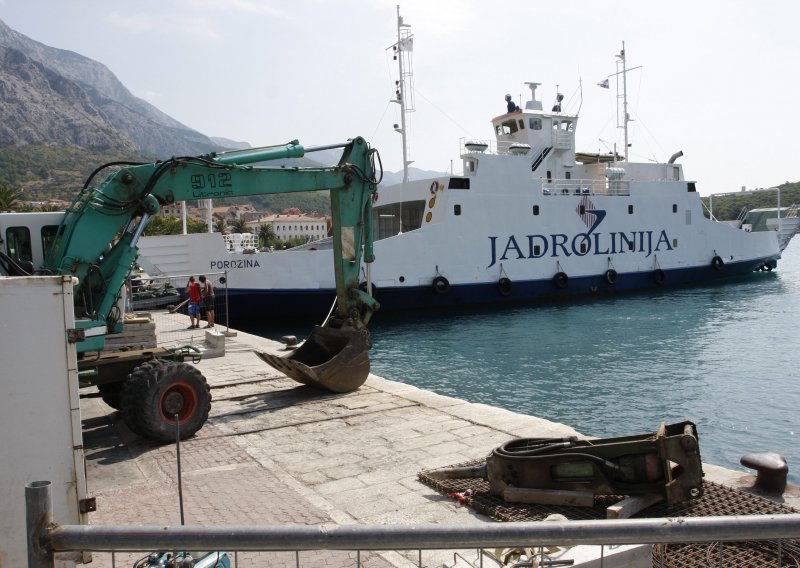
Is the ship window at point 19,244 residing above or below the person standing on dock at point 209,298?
above

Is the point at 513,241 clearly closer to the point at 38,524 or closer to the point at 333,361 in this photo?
the point at 333,361

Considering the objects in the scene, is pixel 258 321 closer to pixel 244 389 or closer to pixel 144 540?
pixel 244 389

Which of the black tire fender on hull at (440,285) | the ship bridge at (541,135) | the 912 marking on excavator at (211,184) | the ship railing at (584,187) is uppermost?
the ship bridge at (541,135)

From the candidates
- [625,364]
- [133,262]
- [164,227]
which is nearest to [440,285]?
[625,364]

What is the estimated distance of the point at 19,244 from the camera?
698cm

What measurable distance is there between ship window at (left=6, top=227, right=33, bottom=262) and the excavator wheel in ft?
5.60

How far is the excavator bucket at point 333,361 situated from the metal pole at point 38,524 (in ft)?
21.5

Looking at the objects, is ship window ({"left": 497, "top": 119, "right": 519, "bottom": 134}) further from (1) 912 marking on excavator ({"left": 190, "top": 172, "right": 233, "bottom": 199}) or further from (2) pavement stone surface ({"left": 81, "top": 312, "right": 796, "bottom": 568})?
(1) 912 marking on excavator ({"left": 190, "top": 172, "right": 233, "bottom": 199})

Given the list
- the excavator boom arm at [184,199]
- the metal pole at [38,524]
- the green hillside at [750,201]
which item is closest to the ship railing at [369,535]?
the metal pole at [38,524]

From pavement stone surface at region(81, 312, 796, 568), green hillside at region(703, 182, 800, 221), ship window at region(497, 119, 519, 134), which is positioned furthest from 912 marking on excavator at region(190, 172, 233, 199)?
green hillside at region(703, 182, 800, 221)

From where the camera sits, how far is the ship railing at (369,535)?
2043 millimetres

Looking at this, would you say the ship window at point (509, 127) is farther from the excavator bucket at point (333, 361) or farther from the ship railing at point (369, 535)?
the ship railing at point (369, 535)

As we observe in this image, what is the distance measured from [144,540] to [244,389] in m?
7.71

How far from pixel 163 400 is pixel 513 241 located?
1933 cm
